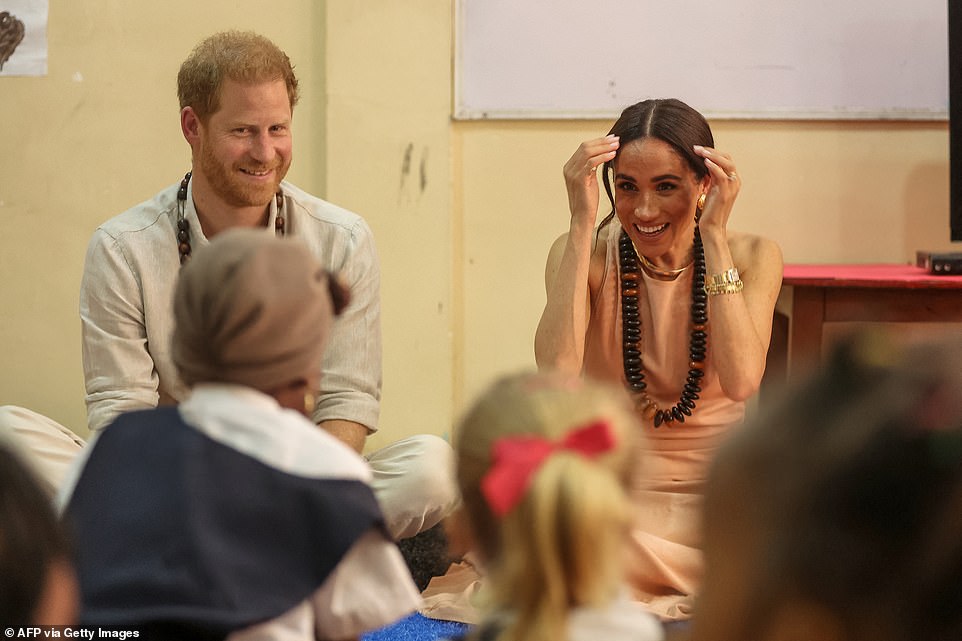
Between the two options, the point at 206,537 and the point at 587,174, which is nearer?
the point at 206,537

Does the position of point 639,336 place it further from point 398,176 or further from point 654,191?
point 398,176

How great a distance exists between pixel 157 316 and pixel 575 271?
1.05 m

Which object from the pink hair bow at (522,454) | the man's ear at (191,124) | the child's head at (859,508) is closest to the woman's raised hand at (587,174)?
the man's ear at (191,124)

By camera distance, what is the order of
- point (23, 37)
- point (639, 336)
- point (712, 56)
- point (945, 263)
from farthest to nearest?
point (23, 37)
point (712, 56)
point (945, 263)
point (639, 336)

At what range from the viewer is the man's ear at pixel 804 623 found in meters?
1.08

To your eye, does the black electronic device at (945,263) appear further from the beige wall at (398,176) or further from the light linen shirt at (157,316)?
the light linen shirt at (157,316)

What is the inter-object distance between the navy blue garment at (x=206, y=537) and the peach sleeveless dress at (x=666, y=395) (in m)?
1.50

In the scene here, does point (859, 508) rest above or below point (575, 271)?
below

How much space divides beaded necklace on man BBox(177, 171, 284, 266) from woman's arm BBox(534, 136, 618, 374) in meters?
0.73

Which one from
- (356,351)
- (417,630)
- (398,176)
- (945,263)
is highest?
(398,176)

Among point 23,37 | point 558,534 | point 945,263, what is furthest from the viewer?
point 23,37

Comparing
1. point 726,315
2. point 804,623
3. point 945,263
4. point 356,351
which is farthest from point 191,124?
point 804,623

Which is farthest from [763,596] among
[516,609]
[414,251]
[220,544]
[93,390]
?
[414,251]

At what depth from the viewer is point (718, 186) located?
2951 millimetres
